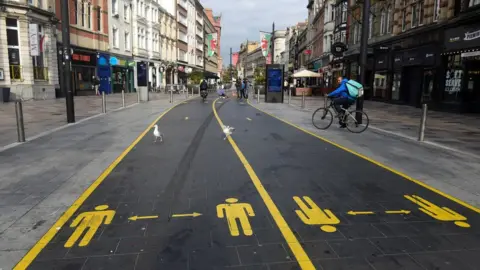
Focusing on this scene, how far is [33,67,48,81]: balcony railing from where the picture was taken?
26.9 metres

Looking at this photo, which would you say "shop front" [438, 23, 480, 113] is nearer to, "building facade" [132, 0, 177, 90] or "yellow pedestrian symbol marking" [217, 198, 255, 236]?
"yellow pedestrian symbol marking" [217, 198, 255, 236]

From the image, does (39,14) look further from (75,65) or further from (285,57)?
(285,57)

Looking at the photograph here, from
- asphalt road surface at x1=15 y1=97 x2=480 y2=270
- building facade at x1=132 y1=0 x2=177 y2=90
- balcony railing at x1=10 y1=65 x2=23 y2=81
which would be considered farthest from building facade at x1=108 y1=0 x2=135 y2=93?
asphalt road surface at x1=15 y1=97 x2=480 y2=270

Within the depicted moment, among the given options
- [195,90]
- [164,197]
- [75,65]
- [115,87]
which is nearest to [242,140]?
[164,197]

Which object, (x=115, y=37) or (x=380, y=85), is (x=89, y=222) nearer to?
(x=380, y=85)

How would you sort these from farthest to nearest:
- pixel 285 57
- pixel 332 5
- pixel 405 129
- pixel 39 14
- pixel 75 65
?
pixel 285 57, pixel 332 5, pixel 75 65, pixel 39 14, pixel 405 129

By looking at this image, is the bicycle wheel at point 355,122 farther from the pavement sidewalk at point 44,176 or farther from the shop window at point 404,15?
the shop window at point 404,15

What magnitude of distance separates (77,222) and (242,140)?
624 cm

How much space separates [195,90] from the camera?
4791 cm

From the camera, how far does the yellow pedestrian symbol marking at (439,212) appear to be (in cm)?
457

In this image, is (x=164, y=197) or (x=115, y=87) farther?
(x=115, y=87)

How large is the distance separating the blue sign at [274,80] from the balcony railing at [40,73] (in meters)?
16.7

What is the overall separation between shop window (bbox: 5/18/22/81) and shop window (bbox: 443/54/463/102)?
27.2 m

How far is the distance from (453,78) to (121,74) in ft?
113
